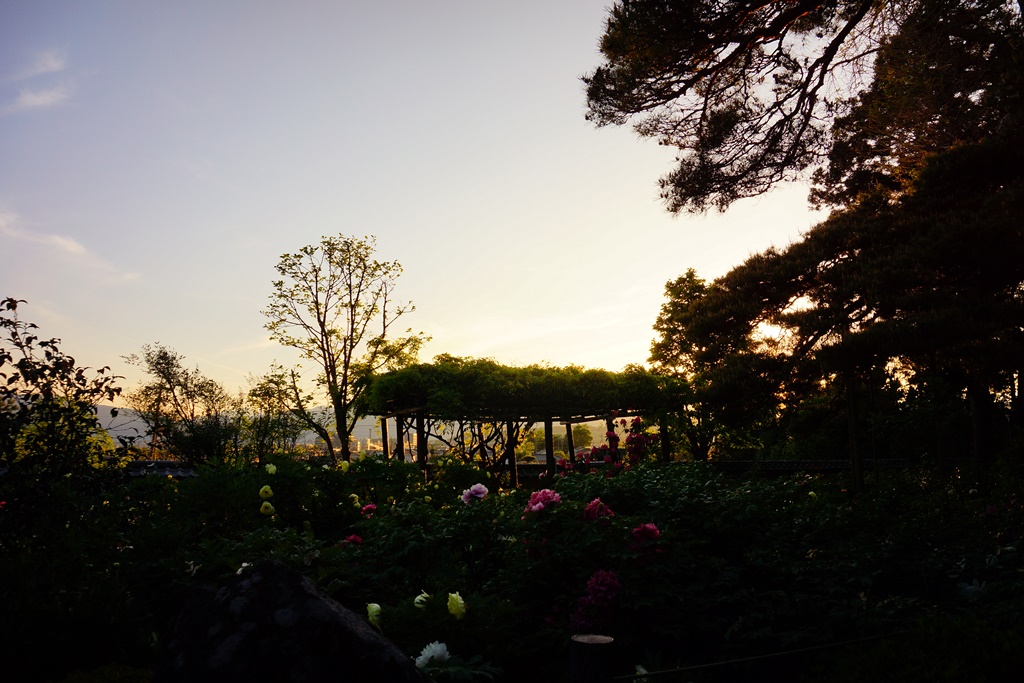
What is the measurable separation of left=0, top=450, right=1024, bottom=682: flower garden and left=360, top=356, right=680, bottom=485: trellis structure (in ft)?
19.6

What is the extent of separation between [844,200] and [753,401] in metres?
6.78

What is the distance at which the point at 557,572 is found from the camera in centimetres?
461

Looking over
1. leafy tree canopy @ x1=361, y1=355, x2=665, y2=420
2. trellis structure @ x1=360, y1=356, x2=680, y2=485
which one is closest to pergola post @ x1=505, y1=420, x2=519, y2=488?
trellis structure @ x1=360, y1=356, x2=680, y2=485

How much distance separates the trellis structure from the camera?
1230 cm

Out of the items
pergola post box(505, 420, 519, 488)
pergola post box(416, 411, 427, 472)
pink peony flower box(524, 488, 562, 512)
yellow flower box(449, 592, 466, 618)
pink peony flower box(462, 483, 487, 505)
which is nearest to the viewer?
yellow flower box(449, 592, 466, 618)

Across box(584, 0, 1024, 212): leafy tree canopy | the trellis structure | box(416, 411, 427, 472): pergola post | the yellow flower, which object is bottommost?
the yellow flower

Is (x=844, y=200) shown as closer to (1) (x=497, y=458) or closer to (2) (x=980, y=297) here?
(2) (x=980, y=297)

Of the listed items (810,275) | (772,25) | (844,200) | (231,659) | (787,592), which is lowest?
(787,592)

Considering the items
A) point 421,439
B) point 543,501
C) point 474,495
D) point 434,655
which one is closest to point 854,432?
point 543,501

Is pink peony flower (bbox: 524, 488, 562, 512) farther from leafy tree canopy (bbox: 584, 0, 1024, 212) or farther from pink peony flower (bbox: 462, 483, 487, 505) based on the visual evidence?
leafy tree canopy (bbox: 584, 0, 1024, 212)

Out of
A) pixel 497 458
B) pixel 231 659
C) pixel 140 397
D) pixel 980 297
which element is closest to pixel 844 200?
pixel 980 297

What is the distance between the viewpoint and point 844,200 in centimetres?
1338

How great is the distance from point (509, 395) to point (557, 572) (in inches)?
320

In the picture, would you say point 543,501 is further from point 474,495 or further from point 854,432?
point 854,432
